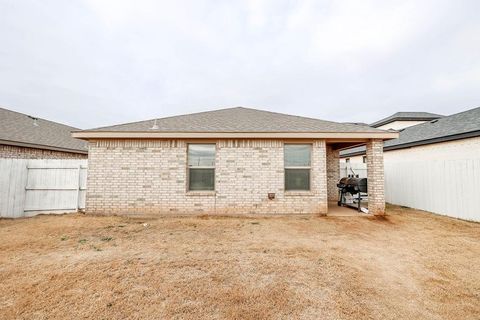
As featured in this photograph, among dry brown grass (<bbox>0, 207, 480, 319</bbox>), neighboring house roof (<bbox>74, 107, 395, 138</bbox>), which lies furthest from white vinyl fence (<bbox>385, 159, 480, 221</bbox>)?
neighboring house roof (<bbox>74, 107, 395, 138</bbox>)

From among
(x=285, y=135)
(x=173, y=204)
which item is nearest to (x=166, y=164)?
(x=173, y=204)

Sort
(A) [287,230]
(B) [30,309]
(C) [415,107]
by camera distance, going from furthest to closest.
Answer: (C) [415,107]
(A) [287,230]
(B) [30,309]

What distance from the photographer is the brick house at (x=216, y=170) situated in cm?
716

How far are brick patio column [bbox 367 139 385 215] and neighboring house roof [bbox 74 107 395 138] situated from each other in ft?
1.63

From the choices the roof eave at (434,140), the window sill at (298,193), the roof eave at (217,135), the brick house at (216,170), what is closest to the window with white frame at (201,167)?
the brick house at (216,170)

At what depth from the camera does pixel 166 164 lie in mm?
7266

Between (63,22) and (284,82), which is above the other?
(284,82)

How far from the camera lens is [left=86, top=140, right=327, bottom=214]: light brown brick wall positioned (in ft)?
23.5

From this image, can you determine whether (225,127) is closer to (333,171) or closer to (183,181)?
(183,181)

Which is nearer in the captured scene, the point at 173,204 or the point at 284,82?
the point at 173,204

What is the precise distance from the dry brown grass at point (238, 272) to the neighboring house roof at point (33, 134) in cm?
564

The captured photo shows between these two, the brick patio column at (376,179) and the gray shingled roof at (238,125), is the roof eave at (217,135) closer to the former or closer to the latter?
the gray shingled roof at (238,125)

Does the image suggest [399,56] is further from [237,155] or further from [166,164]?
[166,164]

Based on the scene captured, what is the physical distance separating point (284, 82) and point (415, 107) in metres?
29.4
